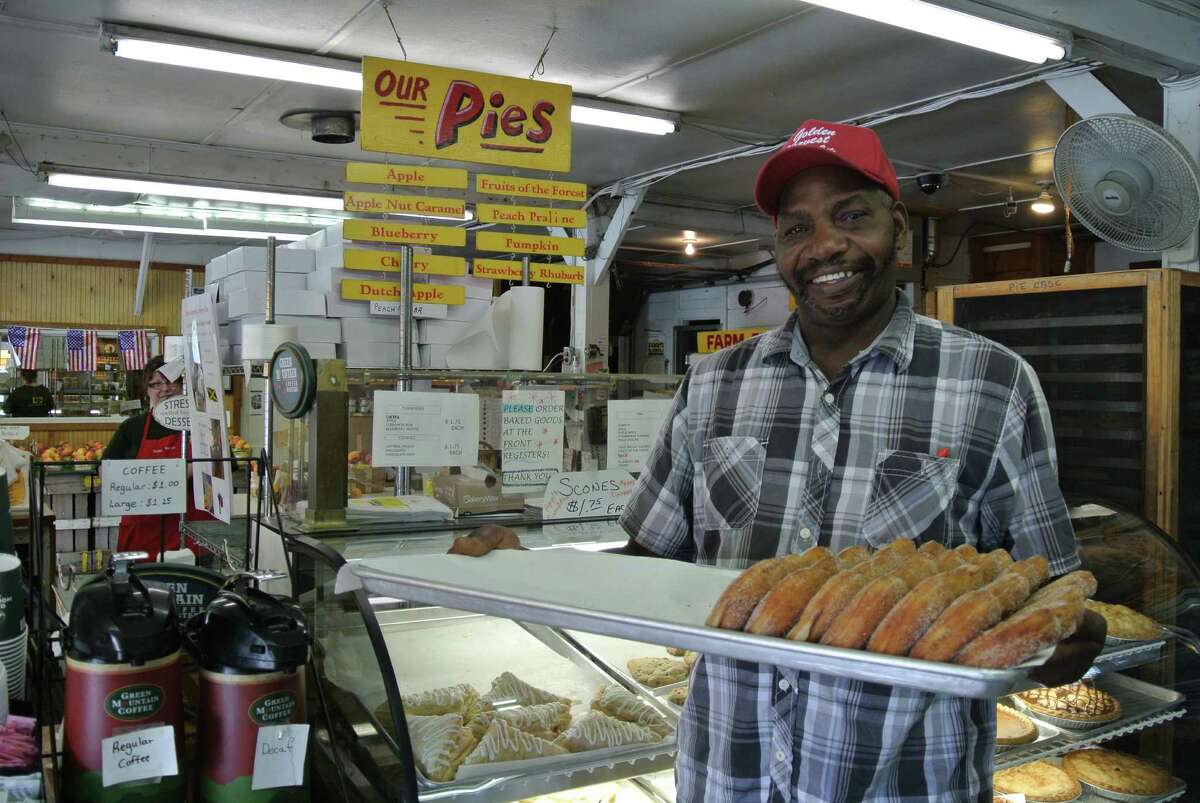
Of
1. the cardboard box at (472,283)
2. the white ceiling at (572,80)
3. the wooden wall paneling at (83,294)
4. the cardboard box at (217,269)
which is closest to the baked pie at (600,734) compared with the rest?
the cardboard box at (472,283)

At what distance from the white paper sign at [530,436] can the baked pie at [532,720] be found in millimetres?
705

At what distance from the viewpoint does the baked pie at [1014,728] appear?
2666mm

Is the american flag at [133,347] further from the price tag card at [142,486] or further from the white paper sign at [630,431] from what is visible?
the price tag card at [142,486]

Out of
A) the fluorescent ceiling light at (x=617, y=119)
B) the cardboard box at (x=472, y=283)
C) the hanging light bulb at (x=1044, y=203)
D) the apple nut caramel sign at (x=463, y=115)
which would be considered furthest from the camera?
the hanging light bulb at (x=1044, y=203)

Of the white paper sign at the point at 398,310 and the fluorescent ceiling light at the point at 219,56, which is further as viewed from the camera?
the fluorescent ceiling light at the point at 219,56

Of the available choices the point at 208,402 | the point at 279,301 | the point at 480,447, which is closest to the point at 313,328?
the point at 279,301

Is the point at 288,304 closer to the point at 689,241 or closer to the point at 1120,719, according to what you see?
the point at 1120,719

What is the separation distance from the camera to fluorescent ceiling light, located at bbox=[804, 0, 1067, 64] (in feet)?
13.7

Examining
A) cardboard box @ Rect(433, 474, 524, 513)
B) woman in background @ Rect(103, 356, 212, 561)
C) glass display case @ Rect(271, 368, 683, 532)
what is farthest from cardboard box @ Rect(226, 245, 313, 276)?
cardboard box @ Rect(433, 474, 524, 513)

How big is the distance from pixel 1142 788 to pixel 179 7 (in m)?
5.86

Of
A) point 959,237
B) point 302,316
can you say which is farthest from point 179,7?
point 959,237

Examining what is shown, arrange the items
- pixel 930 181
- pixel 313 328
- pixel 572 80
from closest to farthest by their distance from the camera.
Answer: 1. pixel 313 328
2. pixel 572 80
3. pixel 930 181

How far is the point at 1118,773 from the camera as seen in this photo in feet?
9.49

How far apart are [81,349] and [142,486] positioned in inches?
590
